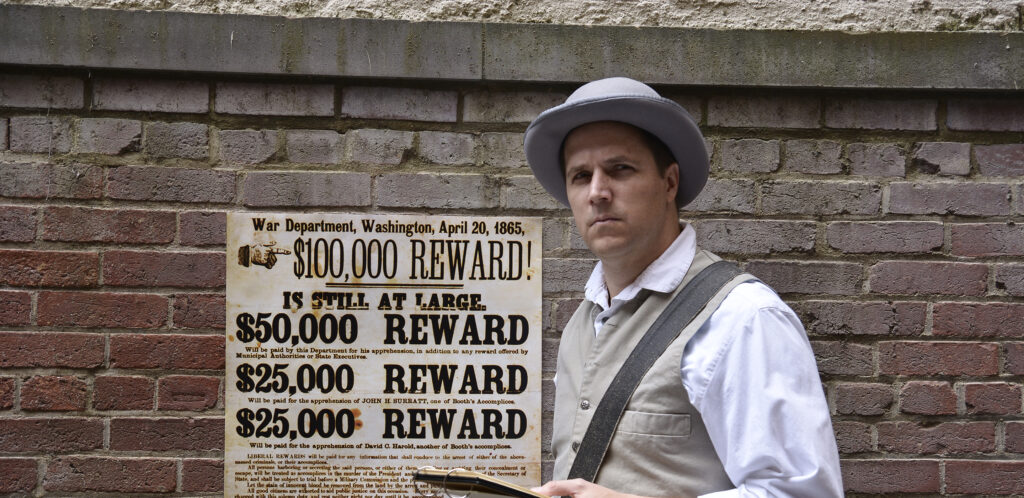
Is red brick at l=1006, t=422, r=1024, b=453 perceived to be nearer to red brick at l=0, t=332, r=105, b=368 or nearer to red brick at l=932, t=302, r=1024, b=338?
red brick at l=932, t=302, r=1024, b=338

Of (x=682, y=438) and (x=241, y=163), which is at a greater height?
(x=241, y=163)

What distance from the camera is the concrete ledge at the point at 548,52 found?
8.07 ft

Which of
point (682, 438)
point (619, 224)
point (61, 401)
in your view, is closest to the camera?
point (682, 438)

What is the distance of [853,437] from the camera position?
249cm

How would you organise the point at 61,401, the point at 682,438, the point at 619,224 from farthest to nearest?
1. the point at 61,401
2. the point at 619,224
3. the point at 682,438

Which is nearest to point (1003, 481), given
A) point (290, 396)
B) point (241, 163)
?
point (290, 396)

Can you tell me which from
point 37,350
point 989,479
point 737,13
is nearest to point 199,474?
point 37,350

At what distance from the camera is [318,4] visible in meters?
2.56

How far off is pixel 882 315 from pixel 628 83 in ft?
4.64

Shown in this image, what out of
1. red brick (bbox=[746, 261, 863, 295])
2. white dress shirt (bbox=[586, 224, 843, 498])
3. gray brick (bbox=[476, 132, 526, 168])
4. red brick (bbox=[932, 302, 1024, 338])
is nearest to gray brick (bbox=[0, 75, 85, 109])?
gray brick (bbox=[476, 132, 526, 168])

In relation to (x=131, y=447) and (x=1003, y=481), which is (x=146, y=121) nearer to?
(x=131, y=447)

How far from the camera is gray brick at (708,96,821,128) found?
2537mm

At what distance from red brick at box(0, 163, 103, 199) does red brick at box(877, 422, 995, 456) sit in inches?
108

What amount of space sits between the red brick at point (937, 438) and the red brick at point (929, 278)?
44 centimetres
